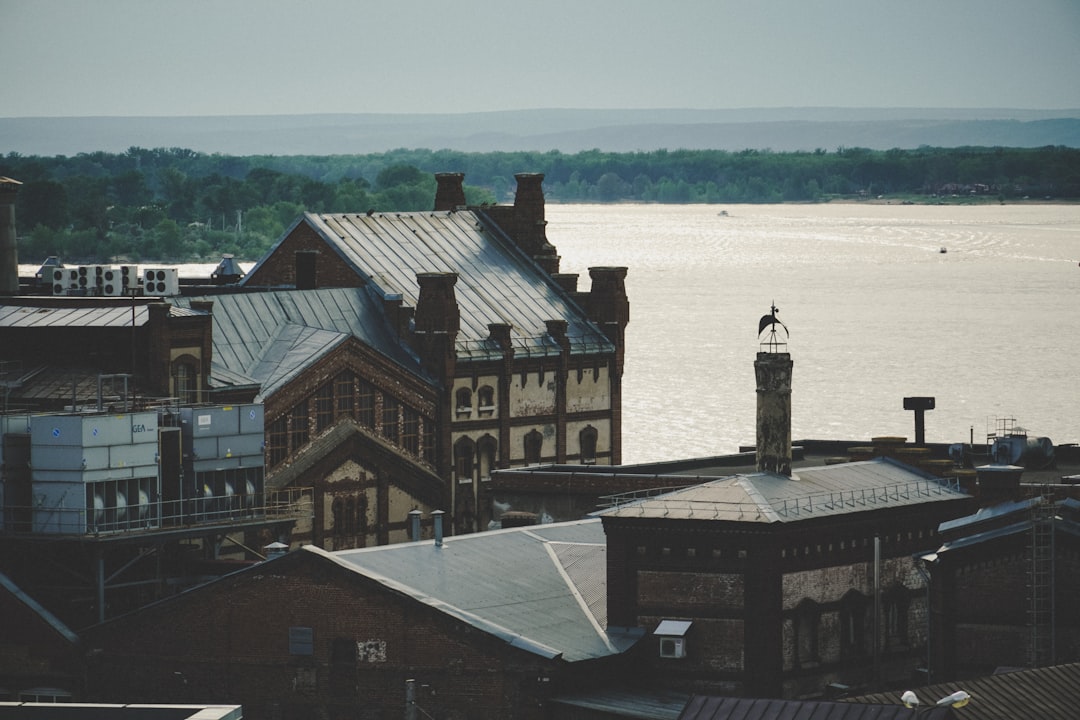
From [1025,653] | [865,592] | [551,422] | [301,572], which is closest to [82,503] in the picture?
[301,572]

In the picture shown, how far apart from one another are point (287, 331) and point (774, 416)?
3329cm

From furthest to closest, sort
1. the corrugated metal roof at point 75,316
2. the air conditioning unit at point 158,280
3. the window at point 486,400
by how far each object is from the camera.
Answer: the window at point 486,400 → the air conditioning unit at point 158,280 → the corrugated metal roof at point 75,316

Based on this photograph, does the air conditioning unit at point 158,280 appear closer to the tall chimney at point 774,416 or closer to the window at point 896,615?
the tall chimney at point 774,416

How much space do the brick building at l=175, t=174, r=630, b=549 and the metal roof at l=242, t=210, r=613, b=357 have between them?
0.09m

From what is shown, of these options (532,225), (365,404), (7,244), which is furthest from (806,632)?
(532,225)

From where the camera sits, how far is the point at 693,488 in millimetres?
76625

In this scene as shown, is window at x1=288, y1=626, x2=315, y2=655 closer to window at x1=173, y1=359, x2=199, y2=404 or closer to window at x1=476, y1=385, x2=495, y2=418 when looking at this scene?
window at x1=173, y1=359, x2=199, y2=404

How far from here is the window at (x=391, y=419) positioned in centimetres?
10581

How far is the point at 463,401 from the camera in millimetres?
111125

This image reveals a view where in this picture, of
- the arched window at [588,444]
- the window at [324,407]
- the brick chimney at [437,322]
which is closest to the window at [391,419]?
the window at [324,407]

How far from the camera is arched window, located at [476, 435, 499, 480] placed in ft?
366

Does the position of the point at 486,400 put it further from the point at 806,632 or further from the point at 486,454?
the point at 806,632

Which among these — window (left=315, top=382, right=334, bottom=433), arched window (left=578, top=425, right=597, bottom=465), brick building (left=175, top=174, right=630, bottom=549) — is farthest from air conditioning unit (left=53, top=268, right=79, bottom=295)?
arched window (left=578, top=425, right=597, bottom=465)

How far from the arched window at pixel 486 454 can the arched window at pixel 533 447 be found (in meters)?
1.78
